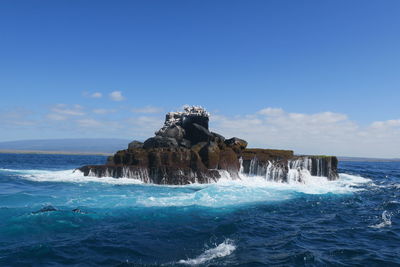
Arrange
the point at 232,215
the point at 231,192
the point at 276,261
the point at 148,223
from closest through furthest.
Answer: the point at 276,261 → the point at 148,223 → the point at 232,215 → the point at 231,192

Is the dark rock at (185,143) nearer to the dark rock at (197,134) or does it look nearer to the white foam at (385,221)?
the dark rock at (197,134)

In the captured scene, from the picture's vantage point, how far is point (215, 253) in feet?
38.7

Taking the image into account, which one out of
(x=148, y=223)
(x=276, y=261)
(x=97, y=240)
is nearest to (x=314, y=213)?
(x=276, y=261)

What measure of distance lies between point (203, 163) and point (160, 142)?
861 cm

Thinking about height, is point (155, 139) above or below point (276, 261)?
above

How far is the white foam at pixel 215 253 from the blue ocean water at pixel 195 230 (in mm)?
41

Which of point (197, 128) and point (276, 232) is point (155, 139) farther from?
point (276, 232)

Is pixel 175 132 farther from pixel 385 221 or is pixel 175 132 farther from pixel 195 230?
pixel 385 221

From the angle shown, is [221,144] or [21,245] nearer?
[21,245]

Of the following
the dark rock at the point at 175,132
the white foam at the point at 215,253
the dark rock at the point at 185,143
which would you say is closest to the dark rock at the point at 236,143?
the dark rock at the point at 185,143

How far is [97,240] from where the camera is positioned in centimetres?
1315

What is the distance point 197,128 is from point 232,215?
1099 inches

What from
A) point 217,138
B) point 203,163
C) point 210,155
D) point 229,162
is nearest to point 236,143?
point 217,138

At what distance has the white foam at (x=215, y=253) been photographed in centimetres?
1085
